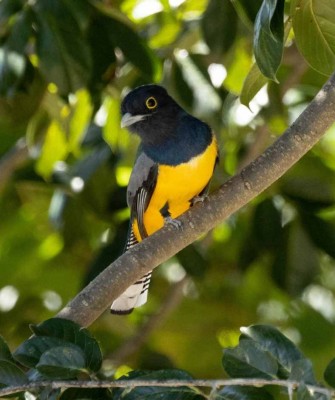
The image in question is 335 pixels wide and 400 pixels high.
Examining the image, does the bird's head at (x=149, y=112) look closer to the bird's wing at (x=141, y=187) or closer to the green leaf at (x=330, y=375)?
the bird's wing at (x=141, y=187)

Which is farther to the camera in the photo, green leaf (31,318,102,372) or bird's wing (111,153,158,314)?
bird's wing (111,153,158,314)

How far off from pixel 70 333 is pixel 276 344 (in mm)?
592

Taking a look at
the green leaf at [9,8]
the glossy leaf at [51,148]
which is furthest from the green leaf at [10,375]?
the glossy leaf at [51,148]

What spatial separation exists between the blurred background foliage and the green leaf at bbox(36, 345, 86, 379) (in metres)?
1.18

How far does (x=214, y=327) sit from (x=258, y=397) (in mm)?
3492

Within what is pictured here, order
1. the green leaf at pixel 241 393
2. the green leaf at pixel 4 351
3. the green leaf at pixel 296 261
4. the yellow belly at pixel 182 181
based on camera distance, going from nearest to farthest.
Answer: the green leaf at pixel 241 393 → the green leaf at pixel 4 351 → the yellow belly at pixel 182 181 → the green leaf at pixel 296 261

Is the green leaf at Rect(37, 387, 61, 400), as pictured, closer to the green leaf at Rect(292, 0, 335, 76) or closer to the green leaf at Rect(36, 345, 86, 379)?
the green leaf at Rect(36, 345, 86, 379)

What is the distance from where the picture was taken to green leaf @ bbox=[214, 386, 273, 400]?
2842 mm

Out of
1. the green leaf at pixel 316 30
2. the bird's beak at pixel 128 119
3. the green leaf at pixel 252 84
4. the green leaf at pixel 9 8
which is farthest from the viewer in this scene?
the bird's beak at pixel 128 119

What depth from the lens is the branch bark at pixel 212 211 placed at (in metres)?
3.46

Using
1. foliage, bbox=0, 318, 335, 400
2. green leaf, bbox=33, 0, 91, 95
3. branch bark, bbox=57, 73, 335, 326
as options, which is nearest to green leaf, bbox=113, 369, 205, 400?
foliage, bbox=0, 318, 335, 400

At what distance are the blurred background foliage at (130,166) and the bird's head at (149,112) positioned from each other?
0.37 feet

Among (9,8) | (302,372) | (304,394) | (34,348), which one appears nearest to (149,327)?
(9,8)

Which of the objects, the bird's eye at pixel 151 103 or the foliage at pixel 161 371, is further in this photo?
the bird's eye at pixel 151 103
